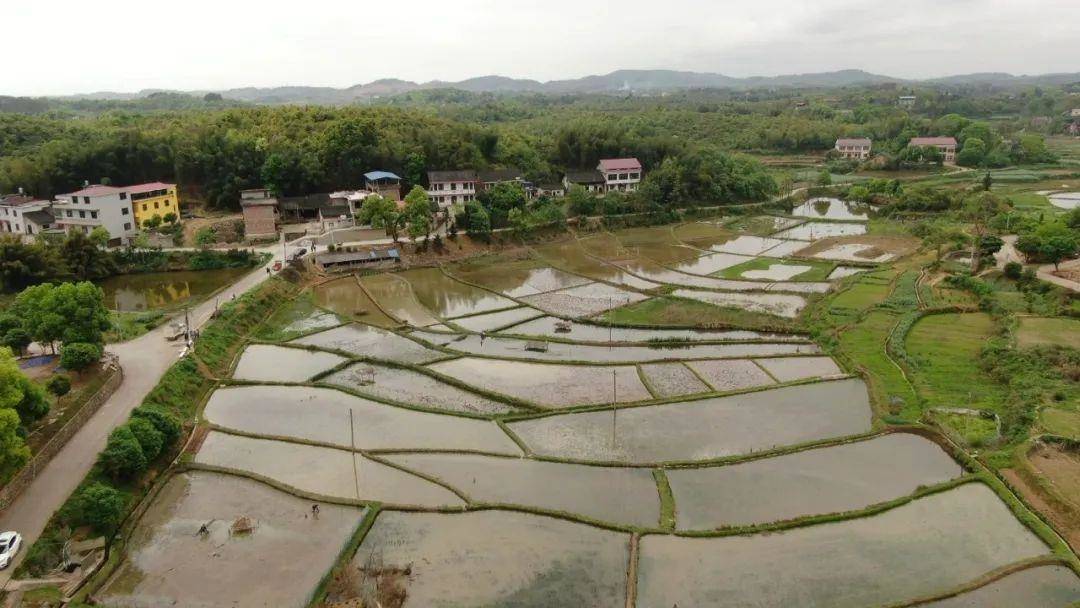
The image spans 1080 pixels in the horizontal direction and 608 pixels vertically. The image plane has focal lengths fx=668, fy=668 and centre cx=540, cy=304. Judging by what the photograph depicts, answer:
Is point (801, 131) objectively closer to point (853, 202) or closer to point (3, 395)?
point (853, 202)

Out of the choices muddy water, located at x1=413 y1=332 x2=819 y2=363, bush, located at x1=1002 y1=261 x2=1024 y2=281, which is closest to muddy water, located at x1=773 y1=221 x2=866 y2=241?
bush, located at x1=1002 y1=261 x2=1024 y2=281

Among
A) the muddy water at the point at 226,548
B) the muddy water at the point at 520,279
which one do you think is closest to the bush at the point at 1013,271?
the muddy water at the point at 520,279

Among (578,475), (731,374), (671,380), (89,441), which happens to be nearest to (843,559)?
(578,475)

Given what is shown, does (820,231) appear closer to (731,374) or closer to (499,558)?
(731,374)

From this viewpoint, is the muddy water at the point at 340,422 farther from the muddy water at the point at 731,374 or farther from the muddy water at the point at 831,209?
the muddy water at the point at 831,209

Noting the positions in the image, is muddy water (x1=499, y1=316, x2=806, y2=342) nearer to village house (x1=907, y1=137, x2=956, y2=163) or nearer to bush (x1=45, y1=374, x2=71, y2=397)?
bush (x1=45, y1=374, x2=71, y2=397)

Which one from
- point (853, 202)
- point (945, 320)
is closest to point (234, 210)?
point (945, 320)
